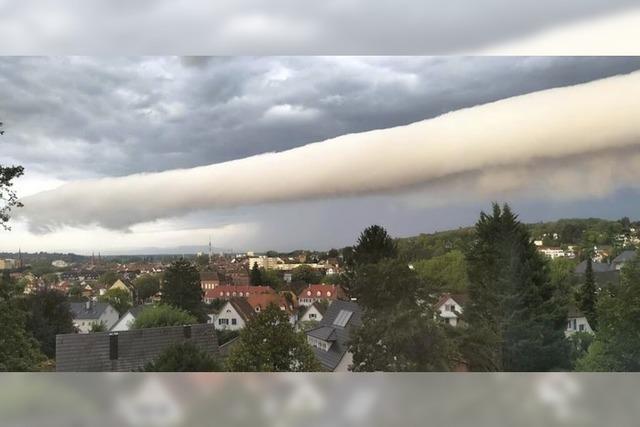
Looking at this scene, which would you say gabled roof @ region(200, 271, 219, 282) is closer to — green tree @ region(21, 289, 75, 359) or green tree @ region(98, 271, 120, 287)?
green tree @ region(98, 271, 120, 287)

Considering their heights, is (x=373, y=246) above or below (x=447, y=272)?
above

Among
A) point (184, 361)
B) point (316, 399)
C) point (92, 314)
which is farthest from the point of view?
point (92, 314)

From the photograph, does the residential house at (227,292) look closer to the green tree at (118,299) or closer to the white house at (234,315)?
the white house at (234,315)

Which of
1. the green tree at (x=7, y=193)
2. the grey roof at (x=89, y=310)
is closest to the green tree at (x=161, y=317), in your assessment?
the grey roof at (x=89, y=310)

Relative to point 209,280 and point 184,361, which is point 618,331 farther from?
point 184,361

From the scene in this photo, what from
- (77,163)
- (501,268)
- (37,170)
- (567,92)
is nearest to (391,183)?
(501,268)

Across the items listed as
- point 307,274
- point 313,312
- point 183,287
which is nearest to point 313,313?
point 313,312

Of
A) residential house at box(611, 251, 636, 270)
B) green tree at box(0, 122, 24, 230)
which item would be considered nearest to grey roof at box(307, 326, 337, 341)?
residential house at box(611, 251, 636, 270)
